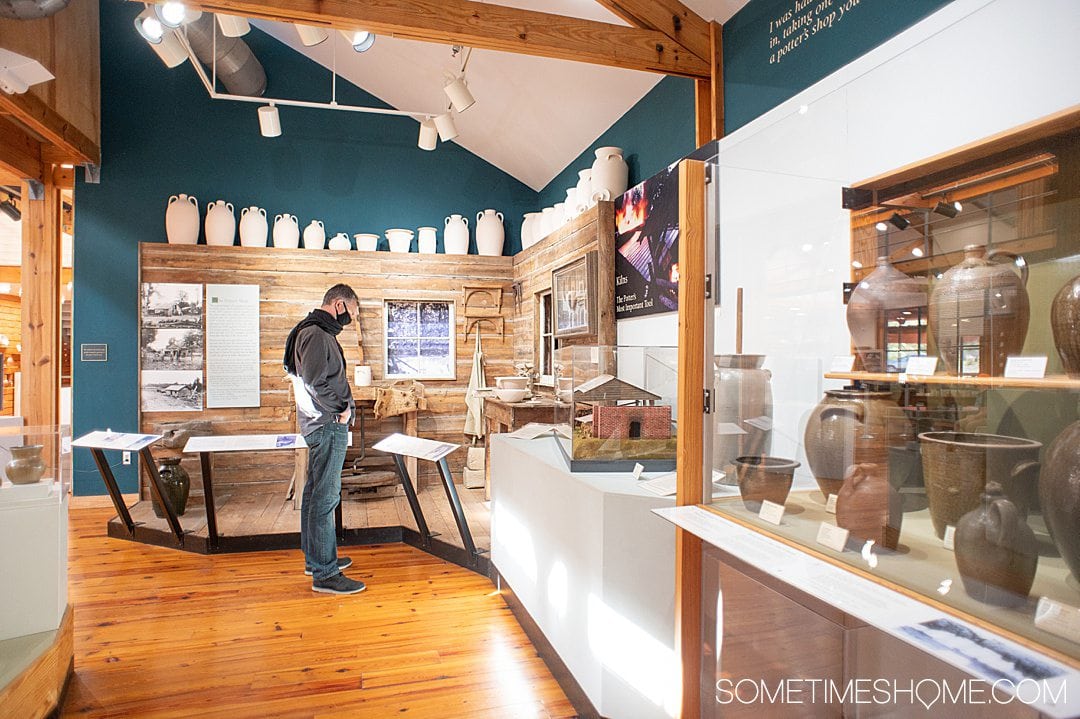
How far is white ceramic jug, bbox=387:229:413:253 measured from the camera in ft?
21.1

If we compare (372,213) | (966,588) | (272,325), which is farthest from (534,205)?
(966,588)

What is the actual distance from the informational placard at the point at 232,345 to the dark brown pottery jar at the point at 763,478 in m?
5.50

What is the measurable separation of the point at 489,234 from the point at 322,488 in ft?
12.3

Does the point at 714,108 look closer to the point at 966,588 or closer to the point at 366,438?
the point at 966,588

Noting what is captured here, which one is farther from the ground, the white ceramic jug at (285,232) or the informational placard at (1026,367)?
the white ceramic jug at (285,232)

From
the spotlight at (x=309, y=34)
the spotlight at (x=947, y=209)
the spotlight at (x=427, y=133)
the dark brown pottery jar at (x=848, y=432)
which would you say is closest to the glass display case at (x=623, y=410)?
the dark brown pottery jar at (x=848, y=432)

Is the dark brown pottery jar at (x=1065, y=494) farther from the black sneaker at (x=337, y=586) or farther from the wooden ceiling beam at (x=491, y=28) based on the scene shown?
the black sneaker at (x=337, y=586)

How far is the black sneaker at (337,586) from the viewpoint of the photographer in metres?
3.57

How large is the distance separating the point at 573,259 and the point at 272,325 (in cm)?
308

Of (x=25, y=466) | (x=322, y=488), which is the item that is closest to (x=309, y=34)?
(x=322, y=488)

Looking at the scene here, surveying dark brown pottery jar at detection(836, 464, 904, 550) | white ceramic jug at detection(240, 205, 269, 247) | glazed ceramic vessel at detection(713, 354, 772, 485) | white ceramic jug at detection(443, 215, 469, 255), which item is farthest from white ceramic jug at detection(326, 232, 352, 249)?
dark brown pottery jar at detection(836, 464, 904, 550)

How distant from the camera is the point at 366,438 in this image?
6293mm

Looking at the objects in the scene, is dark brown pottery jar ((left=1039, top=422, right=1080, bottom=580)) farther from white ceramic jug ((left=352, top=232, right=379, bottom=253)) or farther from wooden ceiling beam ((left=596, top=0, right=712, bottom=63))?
white ceramic jug ((left=352, top=232, right=379, bottom=253))

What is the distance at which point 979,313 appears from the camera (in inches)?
43.3
